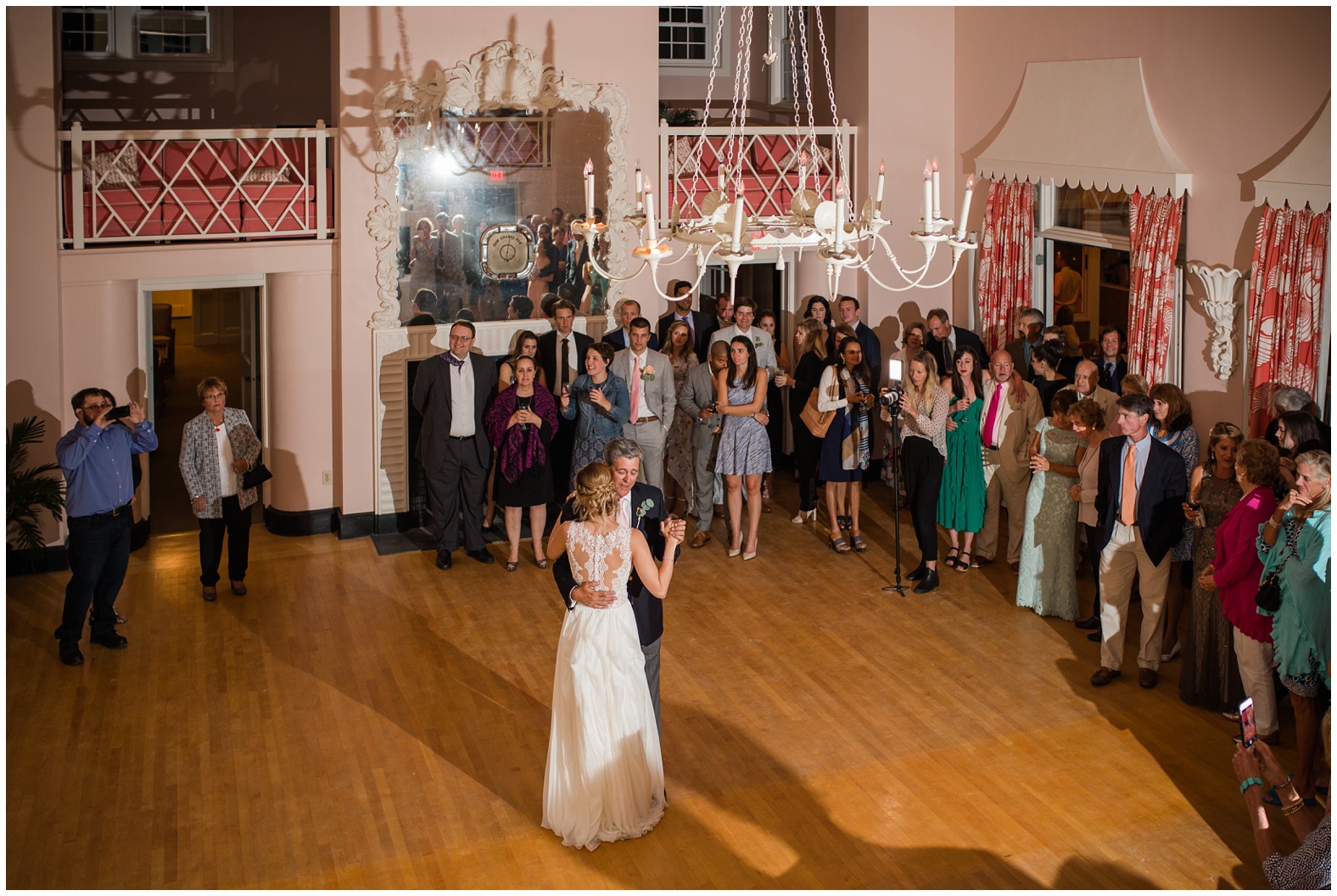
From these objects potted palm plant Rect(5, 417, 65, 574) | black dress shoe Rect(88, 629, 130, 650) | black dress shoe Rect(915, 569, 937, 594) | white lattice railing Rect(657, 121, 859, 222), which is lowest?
black dress shoe Rect(88, 629, 130, 650)

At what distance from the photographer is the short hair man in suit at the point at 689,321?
1034cm

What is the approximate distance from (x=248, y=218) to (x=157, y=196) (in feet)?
2.00

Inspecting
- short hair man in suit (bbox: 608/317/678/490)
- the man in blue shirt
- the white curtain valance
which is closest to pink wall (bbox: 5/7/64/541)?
the man in blue shirt

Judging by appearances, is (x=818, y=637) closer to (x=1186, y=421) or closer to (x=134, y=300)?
(x=1186, y=421)

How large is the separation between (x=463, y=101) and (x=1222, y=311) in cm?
543

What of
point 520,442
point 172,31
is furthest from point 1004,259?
point 172,31

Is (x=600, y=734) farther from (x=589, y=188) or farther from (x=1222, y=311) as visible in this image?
(x=1222, y=311)

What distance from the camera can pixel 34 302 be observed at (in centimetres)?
891

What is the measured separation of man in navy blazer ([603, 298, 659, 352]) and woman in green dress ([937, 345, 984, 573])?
2286 mm

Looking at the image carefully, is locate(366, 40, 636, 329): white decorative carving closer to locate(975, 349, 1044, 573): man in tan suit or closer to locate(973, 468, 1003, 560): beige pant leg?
locate(975, 349, 1044, 573): man in tan suit

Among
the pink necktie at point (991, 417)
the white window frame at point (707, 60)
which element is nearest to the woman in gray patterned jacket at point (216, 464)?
the pink necktie at point (991, 417)

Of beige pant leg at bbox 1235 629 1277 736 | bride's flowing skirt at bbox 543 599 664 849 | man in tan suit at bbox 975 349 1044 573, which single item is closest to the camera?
bride's flowing skirt at bbox 543 599 664 849

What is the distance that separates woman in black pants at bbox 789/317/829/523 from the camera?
953cm

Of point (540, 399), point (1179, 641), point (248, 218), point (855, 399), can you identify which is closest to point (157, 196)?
point (248, 218)
